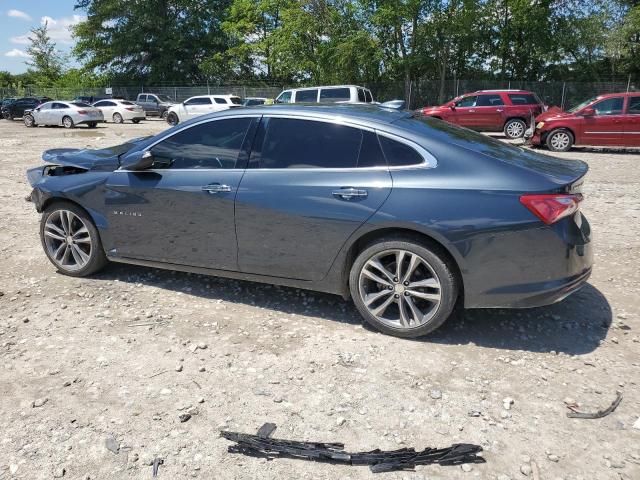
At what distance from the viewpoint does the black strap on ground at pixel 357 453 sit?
2.57 metres

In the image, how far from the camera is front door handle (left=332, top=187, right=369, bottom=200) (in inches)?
143

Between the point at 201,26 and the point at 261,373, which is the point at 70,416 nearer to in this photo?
the point at 261,373

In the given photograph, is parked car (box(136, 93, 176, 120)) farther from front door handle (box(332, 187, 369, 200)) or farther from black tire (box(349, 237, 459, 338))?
black tire (box(349, 237, 459, 338))

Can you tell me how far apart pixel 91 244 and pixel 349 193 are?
2573 mm

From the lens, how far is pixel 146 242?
4.53 meters

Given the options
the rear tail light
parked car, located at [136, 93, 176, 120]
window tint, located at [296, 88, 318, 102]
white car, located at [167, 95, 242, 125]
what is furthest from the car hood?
parked car, located at [136, 93, 176, 120]

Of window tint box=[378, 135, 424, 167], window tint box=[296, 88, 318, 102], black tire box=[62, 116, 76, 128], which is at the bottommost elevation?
window tint box=[378, 135, 424, 167]

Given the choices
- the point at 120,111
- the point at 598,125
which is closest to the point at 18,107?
the point at 120,111

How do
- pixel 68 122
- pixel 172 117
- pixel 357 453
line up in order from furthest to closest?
pixel 172 117 → pixel 68 122 → pixel 357 453

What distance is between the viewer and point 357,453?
2639 mm

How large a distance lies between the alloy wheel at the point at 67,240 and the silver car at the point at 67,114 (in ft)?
76.6

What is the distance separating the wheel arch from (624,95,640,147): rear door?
42.3 ft

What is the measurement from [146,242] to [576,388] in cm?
347

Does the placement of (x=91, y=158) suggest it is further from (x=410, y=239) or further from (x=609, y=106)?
(x=609, y=106)
